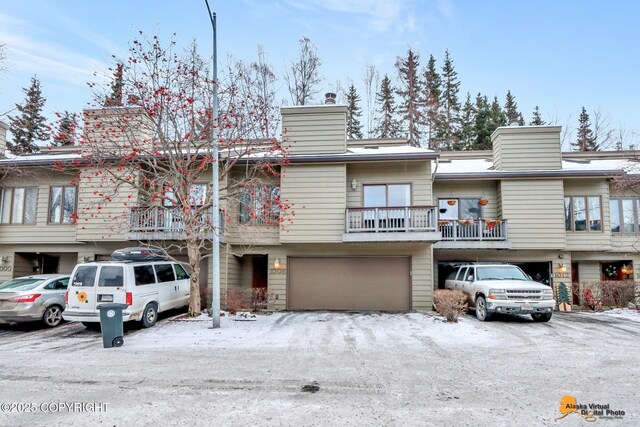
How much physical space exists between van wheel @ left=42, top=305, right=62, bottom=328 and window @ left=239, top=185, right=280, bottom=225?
6099 mm

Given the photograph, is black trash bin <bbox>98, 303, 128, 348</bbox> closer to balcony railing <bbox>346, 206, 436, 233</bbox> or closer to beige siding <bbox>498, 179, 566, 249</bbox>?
balcony railing <bbox>346, 206, 436, 233</bbox>

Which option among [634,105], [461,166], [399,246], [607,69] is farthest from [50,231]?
[634,105]

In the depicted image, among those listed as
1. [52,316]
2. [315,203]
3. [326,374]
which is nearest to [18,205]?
[52,316]

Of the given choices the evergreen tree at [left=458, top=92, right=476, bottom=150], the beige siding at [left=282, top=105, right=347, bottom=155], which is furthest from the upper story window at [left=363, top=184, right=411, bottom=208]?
the evergreen tree at [left=458, top=92, right=476, bottom=150]

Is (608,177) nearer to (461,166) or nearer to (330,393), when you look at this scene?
(461,166)

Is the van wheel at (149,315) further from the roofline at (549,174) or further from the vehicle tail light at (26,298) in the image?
the roofline at (549,174)

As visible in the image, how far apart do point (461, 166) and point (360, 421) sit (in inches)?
617

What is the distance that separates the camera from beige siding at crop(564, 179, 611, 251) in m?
15.9

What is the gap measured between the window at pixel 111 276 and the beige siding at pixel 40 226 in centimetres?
697

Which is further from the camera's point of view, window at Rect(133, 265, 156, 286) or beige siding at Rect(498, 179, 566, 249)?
beige siding at Rect(498, 179, 566, 249)

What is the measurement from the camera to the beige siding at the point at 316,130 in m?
14.5

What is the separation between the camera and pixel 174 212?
45.1 feet

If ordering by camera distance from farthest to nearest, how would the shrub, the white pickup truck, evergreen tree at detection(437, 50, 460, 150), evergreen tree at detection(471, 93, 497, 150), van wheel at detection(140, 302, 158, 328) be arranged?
evergreen tree at detection(437, 50, 460, 150), evergreen tree at detection(471, 93, 497, 150), the shrub, the white pickup truck, van wheel at detection(140, 302, 158, 328)

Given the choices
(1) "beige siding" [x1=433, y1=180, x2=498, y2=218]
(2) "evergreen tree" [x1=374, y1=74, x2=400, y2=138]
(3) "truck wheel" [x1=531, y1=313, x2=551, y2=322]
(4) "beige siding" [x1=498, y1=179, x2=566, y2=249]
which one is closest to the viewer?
(3) "truck wheel" [x1=531, y1=313, x2=551, y2=322]
